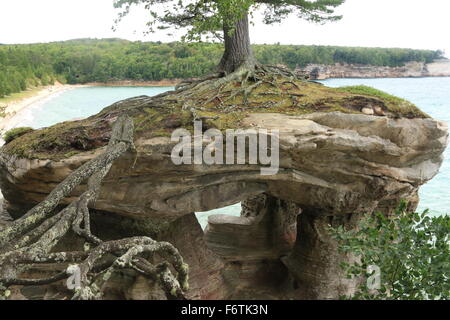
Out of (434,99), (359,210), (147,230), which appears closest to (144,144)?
(147,230)

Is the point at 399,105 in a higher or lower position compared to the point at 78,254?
higher

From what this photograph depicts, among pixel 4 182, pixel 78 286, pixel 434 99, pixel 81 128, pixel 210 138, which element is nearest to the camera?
pixel 78 286

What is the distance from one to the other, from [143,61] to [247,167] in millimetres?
35747

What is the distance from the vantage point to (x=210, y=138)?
5.93 m

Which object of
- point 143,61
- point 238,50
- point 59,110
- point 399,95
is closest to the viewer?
point 238,50

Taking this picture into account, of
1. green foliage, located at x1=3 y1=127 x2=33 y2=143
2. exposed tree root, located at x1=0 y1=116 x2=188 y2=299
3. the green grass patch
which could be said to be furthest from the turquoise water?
exposed tree root, located at x1=0 y1=116 x2=188 y2=299

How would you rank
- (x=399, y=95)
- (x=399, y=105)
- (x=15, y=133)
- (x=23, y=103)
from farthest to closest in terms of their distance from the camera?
1. (x=399, y=95)
2. (x=23, y=103)
3. (x=15, y=133)
4. (x=399, y=105)

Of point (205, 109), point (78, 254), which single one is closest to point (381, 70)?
point (205, 109)

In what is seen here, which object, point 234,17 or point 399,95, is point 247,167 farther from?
point 399,95

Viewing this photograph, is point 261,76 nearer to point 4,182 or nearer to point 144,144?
point 144,144

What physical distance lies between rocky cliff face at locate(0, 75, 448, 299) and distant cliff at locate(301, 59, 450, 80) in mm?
35150

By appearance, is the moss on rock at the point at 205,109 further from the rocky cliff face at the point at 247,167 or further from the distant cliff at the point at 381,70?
the distant cliff at the point at 381,70

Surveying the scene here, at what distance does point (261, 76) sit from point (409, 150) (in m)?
3.06

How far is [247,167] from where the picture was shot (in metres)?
6.34
